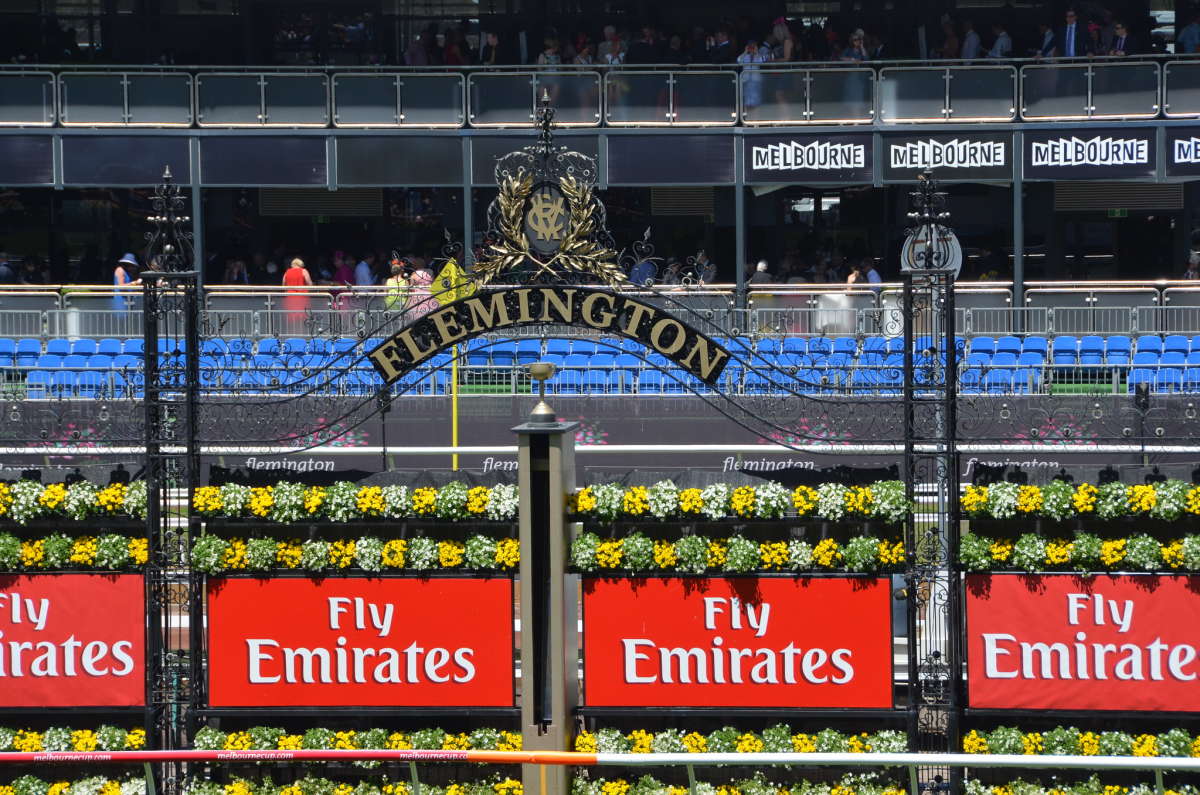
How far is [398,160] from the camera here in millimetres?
25797

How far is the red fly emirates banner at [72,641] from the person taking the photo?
10148 mm

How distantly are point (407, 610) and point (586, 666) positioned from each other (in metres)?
1.14

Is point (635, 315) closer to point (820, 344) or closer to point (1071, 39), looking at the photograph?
point (820, 344)

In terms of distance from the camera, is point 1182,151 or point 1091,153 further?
point 1091,153

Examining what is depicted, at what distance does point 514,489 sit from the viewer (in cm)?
997

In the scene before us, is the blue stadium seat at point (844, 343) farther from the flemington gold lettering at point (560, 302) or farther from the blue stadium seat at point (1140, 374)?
Result: the flemington gold lettering at point (560, 302)

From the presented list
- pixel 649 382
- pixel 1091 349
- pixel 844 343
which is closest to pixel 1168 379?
pixel 1091 349

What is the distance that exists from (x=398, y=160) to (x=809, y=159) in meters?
6.34

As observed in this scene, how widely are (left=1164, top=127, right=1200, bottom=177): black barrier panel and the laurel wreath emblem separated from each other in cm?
1703

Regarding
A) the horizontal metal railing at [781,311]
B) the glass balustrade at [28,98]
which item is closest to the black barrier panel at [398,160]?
the horizontal metal railing at [781,311]

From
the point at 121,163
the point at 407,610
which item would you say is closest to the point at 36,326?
the point at 121,163

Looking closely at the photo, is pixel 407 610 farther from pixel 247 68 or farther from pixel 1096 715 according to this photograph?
pixel 247 68

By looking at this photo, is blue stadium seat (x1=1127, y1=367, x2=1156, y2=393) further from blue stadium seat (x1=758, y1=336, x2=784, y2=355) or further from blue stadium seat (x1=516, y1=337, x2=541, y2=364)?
blue stadium seat (x1=516, y1=337, x2=541, y2=364)

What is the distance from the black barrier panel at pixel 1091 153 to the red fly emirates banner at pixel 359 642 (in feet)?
56.7
